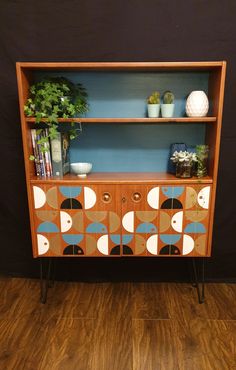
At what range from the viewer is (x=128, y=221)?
1899 millimetres

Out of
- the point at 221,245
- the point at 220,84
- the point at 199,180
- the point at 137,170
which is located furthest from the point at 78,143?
the point at 221,245

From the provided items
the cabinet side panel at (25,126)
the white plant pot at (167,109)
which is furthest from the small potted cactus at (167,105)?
the cabinet side panel at (25,126)

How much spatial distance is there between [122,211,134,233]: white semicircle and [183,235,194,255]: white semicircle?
37cm

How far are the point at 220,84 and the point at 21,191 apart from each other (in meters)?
1.59

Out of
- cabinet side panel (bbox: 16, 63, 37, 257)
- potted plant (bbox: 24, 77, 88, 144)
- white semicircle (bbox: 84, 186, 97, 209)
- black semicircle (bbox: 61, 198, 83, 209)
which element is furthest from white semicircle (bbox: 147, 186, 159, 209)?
cabinet side panel (bbox: 16, 63, 37, 257)

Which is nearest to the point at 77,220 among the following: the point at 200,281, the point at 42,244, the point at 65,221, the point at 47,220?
the point at 65,221

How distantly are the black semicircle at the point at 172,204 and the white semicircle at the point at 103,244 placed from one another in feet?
1.47

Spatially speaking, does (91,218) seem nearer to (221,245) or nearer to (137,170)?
(137,170)

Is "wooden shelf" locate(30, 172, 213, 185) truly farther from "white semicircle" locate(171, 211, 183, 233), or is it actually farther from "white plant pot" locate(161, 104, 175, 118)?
"white plant pot" locate(161, 104, 175, 118)

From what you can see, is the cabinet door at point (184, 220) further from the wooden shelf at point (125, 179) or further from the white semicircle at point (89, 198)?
the white semicircle at point (89, 198)

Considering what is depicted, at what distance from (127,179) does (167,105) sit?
0.55 metres

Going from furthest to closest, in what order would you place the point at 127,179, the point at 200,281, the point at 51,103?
1. the point at 200,281
2. the point at 127,179
3. the point at 51,103

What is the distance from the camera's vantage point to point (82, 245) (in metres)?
1.95

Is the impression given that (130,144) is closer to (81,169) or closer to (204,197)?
(81,169)
